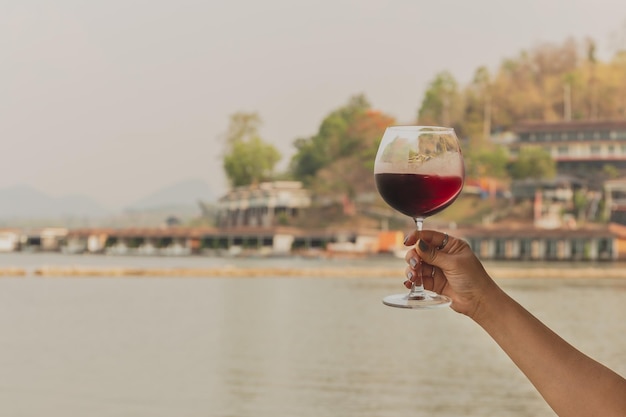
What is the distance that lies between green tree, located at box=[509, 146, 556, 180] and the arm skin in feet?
167

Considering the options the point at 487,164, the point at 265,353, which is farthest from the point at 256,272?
the point at 487,164

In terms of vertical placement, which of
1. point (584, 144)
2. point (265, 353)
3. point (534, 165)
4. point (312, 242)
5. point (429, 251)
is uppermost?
point (584, 144)

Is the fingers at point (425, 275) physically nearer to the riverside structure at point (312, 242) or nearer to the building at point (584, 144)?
the riverside structure at point (312, 242)

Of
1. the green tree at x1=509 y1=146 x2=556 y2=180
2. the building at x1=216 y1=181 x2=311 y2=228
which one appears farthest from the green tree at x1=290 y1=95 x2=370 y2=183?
the green tree at x1=509 y1=146 x2=556 y2=180

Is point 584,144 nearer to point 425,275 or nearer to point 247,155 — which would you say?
point 247,155

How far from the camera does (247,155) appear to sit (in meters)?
64.6

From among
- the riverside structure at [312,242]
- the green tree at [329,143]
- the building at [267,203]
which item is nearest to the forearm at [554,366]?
the riverside structure at [312,242]

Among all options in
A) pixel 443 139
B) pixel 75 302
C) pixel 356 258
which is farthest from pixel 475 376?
pixel 356 258

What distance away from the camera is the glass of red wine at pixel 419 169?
1266mm

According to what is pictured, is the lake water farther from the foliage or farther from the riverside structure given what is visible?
the foliage

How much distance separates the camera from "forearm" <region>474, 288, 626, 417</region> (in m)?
0.98

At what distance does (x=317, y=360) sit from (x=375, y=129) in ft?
153

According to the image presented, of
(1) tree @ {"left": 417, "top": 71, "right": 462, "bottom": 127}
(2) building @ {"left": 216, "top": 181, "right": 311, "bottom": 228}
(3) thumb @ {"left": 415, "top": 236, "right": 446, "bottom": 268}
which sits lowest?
(3) thumb @ {"left": 415, "top": 236, "right": 446, "bottom": 268}

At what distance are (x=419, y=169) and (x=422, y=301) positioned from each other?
160 millimetres
